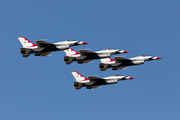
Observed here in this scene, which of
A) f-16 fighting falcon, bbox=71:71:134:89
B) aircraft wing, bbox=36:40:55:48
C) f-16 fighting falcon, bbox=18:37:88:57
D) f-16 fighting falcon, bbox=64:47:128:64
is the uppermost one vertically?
aircraft wing, bbox=36:40:55:48

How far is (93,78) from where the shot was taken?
98.9 m

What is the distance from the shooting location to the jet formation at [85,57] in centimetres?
8950

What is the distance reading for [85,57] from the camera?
306ft

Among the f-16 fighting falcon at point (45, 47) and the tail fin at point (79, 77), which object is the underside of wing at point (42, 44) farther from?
the tail fin at point (79, 77)

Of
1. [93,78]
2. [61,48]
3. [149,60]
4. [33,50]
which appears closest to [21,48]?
[33,50]

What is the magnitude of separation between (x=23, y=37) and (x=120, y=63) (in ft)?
80.7

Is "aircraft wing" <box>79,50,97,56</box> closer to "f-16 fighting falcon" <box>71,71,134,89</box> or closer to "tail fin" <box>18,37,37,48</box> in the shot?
"f-16 fighting falcon" <box>71,71,134,89</box>

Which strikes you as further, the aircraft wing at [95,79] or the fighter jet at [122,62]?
the aircraft wing at [95,79]

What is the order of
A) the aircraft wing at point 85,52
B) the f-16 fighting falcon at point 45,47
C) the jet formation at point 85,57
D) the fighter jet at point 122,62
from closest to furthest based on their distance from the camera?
the f-16 fighting falcon at point 45,47, the jet formation at point 85,57, the aircraft wing at point 85,52, the fighter jet at point 122,62

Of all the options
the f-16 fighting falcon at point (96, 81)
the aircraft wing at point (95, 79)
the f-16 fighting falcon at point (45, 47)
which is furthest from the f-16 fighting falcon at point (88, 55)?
the f-16 fighting falcon at point (96, 81)

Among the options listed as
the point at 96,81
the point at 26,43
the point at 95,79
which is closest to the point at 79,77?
the point at 96,81

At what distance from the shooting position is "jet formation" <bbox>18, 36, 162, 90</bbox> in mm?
89500

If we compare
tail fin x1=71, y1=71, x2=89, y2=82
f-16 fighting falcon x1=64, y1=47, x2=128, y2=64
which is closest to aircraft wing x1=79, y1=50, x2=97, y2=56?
f-16 fighting falcon x1=64, y1=47, x2=128, y2=64

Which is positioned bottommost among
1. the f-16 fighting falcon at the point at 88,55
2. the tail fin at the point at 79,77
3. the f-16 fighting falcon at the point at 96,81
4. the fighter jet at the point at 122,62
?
the f-16 fighting falcon at the point at 96,81
